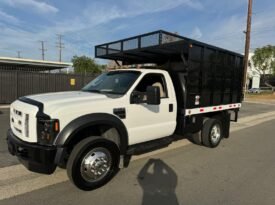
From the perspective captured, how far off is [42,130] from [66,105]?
1.63 ft

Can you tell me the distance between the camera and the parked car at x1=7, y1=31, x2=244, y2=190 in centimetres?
372

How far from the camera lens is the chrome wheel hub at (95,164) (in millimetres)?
3986

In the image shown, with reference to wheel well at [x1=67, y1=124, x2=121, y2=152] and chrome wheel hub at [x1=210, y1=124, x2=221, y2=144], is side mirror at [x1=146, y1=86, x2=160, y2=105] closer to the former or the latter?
wheel well at [x1=67, y1=124, x2=121, y2=152]

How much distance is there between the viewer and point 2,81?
15344 millimetres

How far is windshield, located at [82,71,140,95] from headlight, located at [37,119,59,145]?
145cm

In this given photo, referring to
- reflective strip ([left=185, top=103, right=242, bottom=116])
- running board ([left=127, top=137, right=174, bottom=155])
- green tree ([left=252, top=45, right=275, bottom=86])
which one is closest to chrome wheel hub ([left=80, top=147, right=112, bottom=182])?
running board ([left=127, top=137, right=174, bottom=155])

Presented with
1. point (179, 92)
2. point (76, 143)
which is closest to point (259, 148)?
point (179, 92)

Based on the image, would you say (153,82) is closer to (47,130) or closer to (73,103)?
(73,103)

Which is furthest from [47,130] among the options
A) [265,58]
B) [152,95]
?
[265,58]

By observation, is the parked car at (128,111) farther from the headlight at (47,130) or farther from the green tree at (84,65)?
the green tree at (84,65)

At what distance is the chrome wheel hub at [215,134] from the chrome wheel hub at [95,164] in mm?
3604

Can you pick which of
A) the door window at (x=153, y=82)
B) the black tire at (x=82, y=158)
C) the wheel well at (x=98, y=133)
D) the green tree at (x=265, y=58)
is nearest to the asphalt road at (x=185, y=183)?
the black tire at (x=82, y=158)

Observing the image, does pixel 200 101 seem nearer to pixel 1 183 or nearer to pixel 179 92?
pixel 179 92

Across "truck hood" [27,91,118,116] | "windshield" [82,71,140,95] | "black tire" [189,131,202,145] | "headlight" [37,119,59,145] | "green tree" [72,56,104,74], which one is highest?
"green tree" [72,56,104,74]
